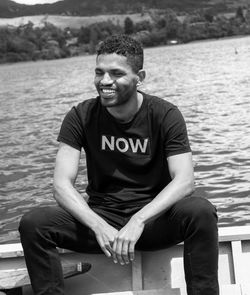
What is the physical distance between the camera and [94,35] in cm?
15212

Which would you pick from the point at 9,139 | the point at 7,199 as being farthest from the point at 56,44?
the point at 7,199

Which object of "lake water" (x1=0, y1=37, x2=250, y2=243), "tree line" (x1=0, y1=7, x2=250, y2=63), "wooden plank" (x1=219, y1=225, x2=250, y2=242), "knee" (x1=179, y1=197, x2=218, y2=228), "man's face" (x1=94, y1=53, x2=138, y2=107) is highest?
"tree line" (x1=0, y1=7, x2=250, y2=63)

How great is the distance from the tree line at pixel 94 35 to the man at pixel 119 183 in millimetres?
125378

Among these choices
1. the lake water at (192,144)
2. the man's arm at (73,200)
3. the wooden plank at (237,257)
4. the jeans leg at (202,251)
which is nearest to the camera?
the jeans leg at (202,251)

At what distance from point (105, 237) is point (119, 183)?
0.47 meters

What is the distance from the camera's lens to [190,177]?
4039mm

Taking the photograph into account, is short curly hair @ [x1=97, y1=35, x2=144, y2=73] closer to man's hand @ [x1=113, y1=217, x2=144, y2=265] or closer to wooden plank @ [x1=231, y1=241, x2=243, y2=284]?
man's hand @ [x1=113, y1=217, x2=144, y2=265]

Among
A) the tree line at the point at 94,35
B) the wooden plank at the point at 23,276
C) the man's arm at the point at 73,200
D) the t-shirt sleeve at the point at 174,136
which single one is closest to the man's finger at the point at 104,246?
the man's arm at the point at 73,200

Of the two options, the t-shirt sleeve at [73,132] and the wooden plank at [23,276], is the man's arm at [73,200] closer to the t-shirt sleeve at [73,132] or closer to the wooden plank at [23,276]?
the t-shirt sleeve at [73,132]

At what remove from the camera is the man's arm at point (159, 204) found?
3758 mm

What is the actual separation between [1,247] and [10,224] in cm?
→ 539

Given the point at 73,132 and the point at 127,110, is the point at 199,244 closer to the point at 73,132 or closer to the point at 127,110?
the point at 127,110

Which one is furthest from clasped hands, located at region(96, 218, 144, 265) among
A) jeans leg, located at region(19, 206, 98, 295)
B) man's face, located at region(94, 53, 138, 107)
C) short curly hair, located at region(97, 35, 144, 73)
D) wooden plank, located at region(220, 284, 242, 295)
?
short curly hair, located at region(97, 35, 144, 73)

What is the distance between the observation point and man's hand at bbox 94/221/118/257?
3828 millimetres
